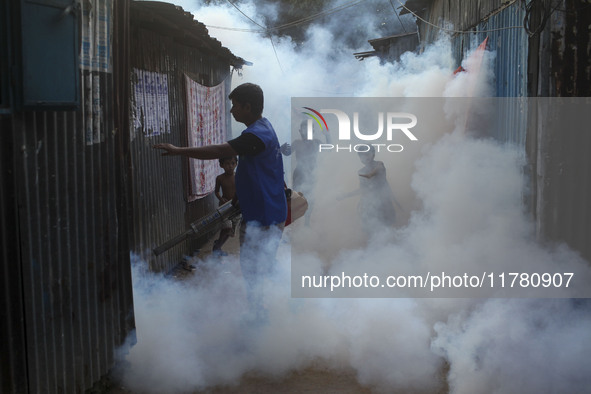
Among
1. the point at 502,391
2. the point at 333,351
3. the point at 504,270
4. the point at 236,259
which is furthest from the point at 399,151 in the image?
the point at 502,391

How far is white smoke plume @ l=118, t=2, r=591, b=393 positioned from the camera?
12.7 feet

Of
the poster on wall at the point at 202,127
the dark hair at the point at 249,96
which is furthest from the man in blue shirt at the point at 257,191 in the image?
the poster on wall at the point at 202,127

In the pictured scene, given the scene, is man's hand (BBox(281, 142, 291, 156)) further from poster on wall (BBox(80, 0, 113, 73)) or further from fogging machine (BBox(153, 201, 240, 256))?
poster on wall (BBox(80, 0, 113, 73))

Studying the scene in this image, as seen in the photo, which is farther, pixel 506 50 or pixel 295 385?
pixel 506 50

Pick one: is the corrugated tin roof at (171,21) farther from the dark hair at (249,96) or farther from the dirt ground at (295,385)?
the dirt ground at (295,385)

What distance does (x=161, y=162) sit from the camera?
23.0ft

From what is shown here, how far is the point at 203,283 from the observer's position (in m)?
6.73

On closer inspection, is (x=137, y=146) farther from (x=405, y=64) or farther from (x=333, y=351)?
(x=405, y=64)

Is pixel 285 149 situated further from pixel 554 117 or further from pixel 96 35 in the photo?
pixel 96 35

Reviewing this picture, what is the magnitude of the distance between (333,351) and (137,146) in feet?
9.97

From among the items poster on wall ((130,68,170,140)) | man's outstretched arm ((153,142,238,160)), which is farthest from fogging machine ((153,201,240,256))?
poster on wall ((130,68,170,140))

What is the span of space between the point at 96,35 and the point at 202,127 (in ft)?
18.2

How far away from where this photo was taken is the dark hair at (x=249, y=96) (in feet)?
15.8

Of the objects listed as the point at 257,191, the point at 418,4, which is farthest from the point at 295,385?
the point at 418,4
